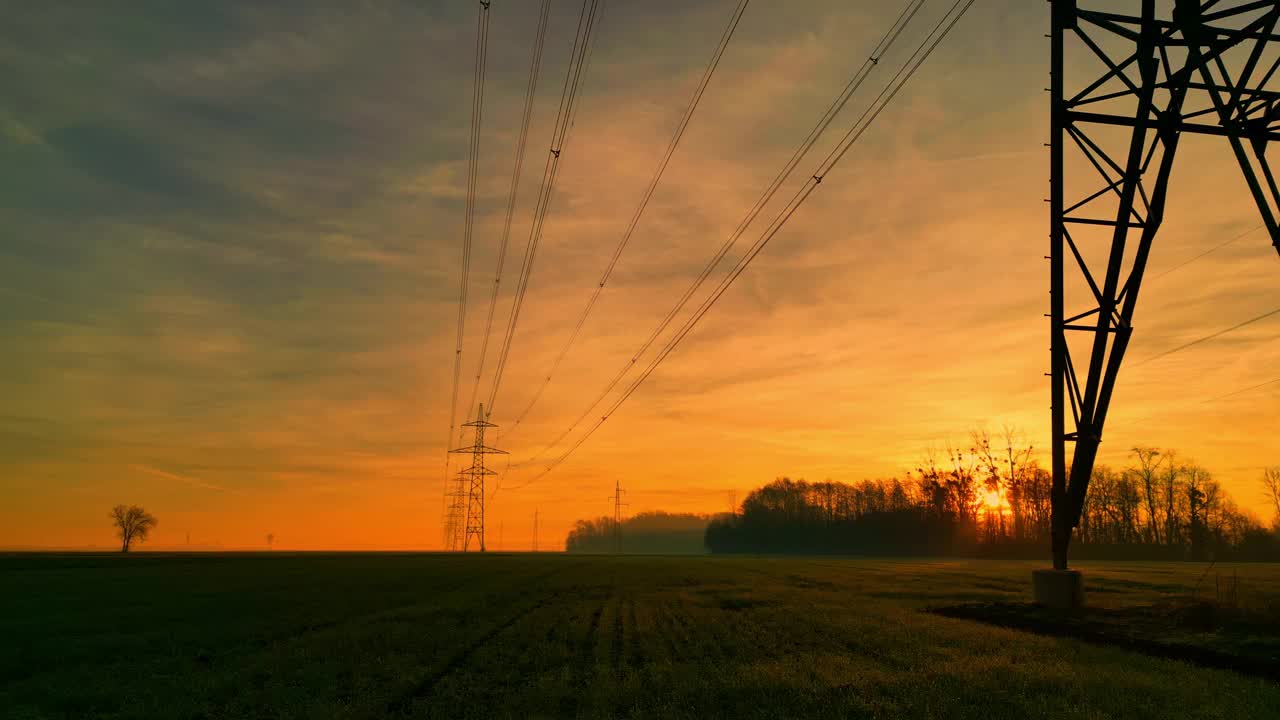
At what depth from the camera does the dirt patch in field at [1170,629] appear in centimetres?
1519

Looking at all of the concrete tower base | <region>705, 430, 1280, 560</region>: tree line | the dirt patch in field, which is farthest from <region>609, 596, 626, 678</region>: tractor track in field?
<region>705, 430, 1280, 560</region>: tree line

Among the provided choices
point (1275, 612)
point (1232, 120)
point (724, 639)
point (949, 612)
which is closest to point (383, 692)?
point (724, 639)

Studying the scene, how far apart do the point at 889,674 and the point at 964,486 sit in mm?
125646

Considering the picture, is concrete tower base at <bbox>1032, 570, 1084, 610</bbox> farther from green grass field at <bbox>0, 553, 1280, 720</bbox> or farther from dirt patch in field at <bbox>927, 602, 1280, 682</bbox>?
green grass field at <bbox>0, 553, 1280, 720</bbox>

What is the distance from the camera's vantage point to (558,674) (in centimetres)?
1537

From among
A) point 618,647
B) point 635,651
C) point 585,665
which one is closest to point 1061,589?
point 635,651

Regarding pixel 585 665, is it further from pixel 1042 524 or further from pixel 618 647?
pixel 1042 524

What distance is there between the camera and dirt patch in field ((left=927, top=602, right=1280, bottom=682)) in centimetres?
1519

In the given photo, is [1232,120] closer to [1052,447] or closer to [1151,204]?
[1151,204]

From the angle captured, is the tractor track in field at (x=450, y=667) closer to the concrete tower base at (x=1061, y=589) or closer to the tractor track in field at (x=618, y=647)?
the tractor track in field at (x=618, y=647)

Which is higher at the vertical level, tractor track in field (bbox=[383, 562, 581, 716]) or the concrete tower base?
the concrete tower base

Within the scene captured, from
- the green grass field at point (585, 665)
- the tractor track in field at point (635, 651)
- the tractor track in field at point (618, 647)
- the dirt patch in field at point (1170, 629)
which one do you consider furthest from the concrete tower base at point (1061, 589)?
the tractor track in field at point (618, 647)

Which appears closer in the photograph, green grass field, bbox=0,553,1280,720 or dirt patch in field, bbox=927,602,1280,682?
green grass field, bbox=0,553,1280,720

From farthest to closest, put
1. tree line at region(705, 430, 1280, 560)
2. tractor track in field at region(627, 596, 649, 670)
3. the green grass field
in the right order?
1. tree line at region(705, 430, 1280, 560)
2. tractor track in field at region(627, 596, 649, 670)
3. the green grass field
